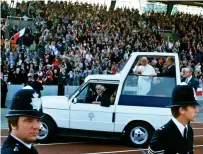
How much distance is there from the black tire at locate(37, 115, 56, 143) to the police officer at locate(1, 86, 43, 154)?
8.94 m

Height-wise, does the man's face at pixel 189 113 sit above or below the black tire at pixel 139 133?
above

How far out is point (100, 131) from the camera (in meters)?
11.9

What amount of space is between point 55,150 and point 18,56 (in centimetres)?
1130

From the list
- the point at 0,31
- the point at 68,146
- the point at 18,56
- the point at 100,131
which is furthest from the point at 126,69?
the point at 0,31

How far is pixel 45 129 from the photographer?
11977 millimetres

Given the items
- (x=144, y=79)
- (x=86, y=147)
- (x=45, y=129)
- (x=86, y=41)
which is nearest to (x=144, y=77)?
(x=144, y=79)

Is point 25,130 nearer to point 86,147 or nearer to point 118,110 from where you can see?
point 118,110

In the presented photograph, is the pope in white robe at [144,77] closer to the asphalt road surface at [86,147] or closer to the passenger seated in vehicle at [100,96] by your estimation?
the passenger seated in vehicle at [100,96]

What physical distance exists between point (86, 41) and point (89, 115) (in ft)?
51.4

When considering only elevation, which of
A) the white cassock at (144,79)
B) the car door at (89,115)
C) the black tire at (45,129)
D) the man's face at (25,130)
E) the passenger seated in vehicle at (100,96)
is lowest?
the black tire at (45,129)

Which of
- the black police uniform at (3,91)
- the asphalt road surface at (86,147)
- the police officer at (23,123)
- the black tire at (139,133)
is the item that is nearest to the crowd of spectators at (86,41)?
the black police uniform at (3,91)

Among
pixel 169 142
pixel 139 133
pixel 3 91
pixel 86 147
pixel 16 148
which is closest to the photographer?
pixel 16 148

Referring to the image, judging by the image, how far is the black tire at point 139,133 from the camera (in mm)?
11725

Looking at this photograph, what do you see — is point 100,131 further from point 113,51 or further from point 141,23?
point 141,23
